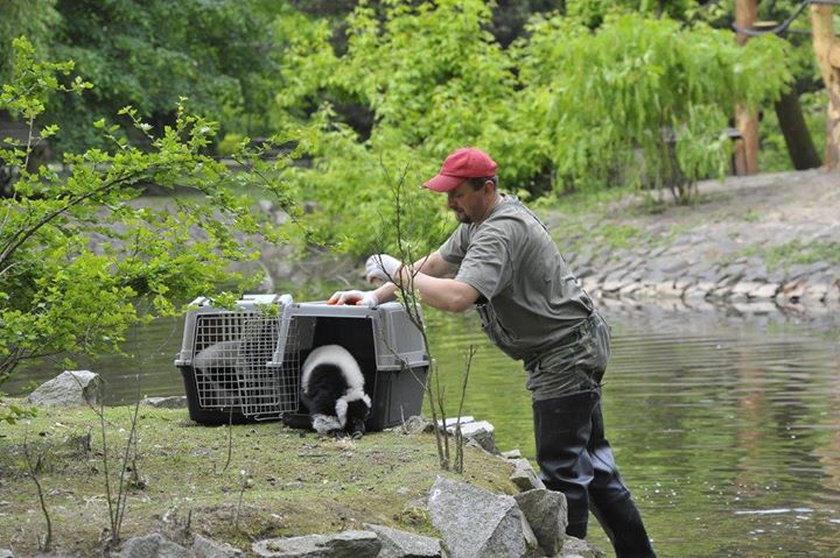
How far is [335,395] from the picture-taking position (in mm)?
7918

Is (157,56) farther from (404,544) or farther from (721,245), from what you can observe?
(404,544)

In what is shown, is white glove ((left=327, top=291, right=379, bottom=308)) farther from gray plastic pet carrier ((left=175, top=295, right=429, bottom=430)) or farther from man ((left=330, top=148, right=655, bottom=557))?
man ((left=330, top=148, right=655, bottom=557))

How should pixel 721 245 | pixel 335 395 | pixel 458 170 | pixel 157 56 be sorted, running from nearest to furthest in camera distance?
pixel 458 170 → pixel 335 395 → pixel 721 245 → pixel 157 56

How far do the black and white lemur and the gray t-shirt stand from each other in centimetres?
107

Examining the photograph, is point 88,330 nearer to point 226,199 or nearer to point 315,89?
point 226,199

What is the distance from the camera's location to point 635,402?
1355 cm

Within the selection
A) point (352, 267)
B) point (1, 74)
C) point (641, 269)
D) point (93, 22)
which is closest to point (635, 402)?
point (641, 269)

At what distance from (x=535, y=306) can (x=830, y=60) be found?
23.5m

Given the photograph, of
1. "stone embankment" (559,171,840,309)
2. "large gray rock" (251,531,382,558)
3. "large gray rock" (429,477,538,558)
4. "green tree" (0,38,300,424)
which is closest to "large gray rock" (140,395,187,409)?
"green tree" (0,38,300,424)

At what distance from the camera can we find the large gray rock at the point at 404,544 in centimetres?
582

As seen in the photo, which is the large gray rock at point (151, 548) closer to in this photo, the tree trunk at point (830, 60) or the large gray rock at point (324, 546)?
the large gray rock at point (324, 546)

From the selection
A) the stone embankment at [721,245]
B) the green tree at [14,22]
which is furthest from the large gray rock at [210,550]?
the green tree at [14,22]

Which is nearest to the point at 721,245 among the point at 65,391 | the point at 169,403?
the point at 169,403

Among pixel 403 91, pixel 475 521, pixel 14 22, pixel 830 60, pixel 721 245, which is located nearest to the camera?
pixel 475 521
